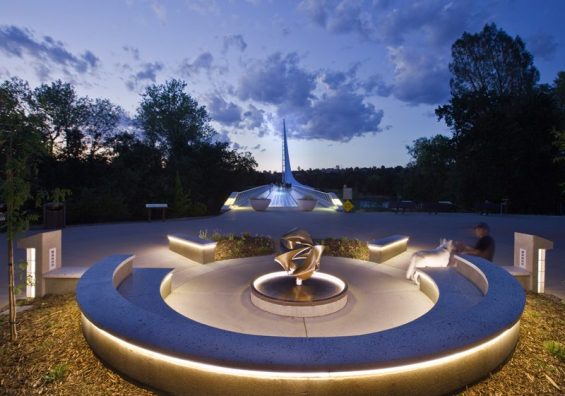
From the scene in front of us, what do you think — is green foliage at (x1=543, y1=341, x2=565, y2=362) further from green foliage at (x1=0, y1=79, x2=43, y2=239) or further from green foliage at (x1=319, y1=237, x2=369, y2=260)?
green foliage at (x1=0, y1=79, x2=43, y2=239)

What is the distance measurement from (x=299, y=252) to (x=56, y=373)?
3.78 meters

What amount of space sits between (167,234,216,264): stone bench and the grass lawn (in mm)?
3578

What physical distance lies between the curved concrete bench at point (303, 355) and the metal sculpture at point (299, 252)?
7.83ft

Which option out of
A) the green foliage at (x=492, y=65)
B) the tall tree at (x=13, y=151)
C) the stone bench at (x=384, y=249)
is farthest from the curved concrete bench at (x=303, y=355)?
the green foliage at (x=492, y=65)

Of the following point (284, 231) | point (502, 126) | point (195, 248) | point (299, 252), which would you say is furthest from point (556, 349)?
point (502, 126)

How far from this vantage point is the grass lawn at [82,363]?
3418 mm

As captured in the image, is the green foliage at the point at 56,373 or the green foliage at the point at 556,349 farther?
the green foliage at the point at 556,349

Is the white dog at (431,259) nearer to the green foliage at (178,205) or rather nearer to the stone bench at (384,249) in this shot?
the stone bench at (384,249)

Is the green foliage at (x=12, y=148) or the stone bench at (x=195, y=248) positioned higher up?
the green foliage at (x=12, y=148)

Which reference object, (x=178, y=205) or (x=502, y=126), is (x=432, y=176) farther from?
(x=178, y=205)

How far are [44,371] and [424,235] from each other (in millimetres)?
11528

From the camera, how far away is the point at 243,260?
891 centimetres

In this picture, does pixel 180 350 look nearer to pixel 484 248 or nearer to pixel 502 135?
pixel 484 248

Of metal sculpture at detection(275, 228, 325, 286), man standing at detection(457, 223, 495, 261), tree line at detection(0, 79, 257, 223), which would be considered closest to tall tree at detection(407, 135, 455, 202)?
tree line at detection(0, 79, 257, 223)
